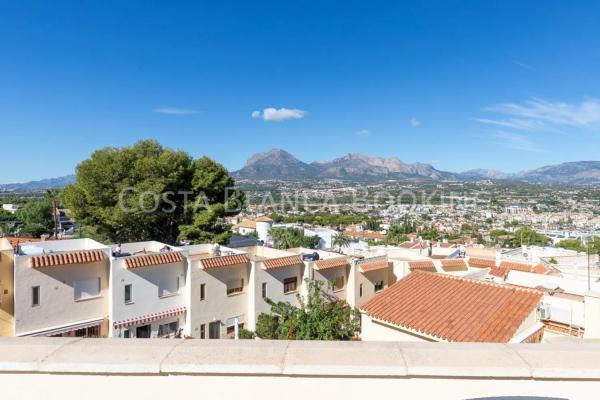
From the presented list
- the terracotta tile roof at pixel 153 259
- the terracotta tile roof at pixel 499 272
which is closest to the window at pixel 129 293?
the terracotta tile roof at pixel 153 259

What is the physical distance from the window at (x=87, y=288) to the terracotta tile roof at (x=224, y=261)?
3.54 meters

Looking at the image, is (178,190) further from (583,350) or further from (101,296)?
(583,350)

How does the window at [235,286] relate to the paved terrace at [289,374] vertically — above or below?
below

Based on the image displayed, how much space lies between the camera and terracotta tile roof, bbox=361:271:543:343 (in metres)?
7.08

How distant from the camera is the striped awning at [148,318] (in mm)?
13066

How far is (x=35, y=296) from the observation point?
1180cm

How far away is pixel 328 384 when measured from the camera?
1947 mm

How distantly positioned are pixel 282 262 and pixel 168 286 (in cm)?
450

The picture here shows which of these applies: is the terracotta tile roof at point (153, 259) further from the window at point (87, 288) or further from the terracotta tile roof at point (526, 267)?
the terracotta tile roof at point (526, 267)

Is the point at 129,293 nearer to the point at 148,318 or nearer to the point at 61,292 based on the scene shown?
the point at 148,318

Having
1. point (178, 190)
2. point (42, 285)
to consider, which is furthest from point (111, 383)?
point (178, 190)

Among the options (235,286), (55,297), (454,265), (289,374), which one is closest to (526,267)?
(454,265)

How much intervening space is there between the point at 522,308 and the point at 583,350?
6.34 meters

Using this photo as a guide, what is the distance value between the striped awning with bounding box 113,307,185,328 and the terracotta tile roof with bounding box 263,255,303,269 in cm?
358
